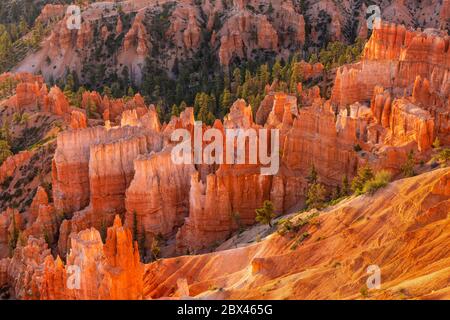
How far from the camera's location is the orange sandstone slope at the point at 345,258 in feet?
74.4

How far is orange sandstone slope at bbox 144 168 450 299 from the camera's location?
2267 cm

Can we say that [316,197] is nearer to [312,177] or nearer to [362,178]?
[362,178]

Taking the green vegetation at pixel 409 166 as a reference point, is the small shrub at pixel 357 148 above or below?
below

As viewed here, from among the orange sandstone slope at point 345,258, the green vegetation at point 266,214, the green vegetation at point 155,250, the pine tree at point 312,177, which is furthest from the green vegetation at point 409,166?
the green vegetation at point 155,250

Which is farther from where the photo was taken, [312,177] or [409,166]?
[312,177]

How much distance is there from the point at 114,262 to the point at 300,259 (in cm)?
774

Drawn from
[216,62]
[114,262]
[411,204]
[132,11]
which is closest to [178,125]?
[114,262]

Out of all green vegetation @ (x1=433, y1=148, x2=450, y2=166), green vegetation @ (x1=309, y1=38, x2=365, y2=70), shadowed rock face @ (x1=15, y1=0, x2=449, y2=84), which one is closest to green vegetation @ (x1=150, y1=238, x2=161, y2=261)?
green vegetation @ (x1=433, y1=148, x2=450, y2=166)

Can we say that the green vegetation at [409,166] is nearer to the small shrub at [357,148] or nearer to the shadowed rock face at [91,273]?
the small shrub at [357,148]

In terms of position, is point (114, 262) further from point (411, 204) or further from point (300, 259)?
point (411, 204)

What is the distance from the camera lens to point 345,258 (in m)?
25.1

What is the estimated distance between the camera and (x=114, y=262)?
28125 mm

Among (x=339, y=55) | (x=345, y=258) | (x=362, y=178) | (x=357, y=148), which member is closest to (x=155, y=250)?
(x=362, y=178)
